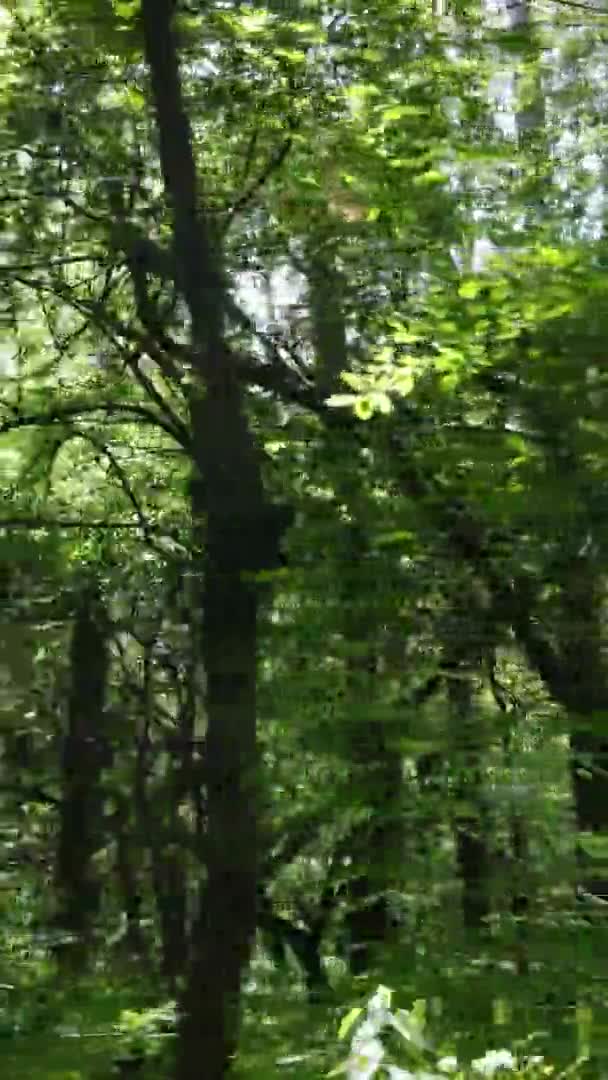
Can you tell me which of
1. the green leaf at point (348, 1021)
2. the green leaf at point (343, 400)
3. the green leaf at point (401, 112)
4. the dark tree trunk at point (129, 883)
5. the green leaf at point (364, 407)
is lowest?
the green leaf at point (348, 1021)

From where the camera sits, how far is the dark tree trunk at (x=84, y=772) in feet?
2.80

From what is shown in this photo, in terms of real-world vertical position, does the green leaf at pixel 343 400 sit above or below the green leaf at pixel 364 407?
above

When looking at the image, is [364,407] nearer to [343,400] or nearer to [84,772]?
[343,400]

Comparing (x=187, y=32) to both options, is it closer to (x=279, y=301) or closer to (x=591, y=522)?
(x=279, y=301)

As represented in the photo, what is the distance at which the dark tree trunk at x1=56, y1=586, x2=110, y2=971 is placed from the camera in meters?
0.85

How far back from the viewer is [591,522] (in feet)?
2.89

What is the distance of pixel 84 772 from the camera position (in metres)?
0.86

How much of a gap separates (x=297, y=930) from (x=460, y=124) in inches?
28.0

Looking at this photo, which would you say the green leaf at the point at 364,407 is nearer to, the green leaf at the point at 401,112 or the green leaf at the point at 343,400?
the green leaf at the point at 343,400

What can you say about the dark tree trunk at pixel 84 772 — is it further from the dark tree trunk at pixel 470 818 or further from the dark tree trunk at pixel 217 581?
the dark tree trunk at pixel 470 818

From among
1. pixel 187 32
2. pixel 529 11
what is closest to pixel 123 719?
pixel 187 32

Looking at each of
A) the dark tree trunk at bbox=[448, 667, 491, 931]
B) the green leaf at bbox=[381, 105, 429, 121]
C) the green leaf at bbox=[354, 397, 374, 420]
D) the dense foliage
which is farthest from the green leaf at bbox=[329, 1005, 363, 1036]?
the green leaf at bbox=[381, 105, 429, 121]

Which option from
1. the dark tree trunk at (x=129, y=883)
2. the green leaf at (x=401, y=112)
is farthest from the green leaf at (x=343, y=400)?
the dark tree trunk at (x=129, y=883)

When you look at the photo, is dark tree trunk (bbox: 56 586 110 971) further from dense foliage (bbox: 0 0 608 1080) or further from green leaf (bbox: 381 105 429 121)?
green leaf (bbox: 381 105 429 121)
